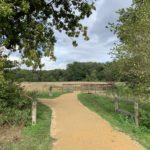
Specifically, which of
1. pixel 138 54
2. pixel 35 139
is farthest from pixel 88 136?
pixel 138 54

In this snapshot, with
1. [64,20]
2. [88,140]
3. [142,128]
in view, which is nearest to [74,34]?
[64,20]

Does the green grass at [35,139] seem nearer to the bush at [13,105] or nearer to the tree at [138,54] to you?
the bush at [13,105]

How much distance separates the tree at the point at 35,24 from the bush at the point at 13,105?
1.98 meters

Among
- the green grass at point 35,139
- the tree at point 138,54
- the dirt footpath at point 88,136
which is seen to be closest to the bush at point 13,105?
the green grass at point 35,139

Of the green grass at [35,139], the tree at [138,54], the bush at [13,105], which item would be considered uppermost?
the tree at [138,54]

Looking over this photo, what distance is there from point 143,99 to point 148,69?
4.54 feet

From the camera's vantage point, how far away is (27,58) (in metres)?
20.9

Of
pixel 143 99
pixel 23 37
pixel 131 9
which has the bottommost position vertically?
pixel 143 99

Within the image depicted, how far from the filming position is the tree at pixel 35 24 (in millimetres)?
19797

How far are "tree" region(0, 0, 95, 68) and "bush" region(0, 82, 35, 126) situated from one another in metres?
1.98

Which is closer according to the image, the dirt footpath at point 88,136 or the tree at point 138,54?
the dirt footpath at point 88,136

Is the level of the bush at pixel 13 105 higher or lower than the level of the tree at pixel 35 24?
lower

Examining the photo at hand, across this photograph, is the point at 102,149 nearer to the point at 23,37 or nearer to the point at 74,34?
the point at 23,37

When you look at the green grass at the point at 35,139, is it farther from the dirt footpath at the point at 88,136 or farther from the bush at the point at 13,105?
the bush at the point at 13,105
